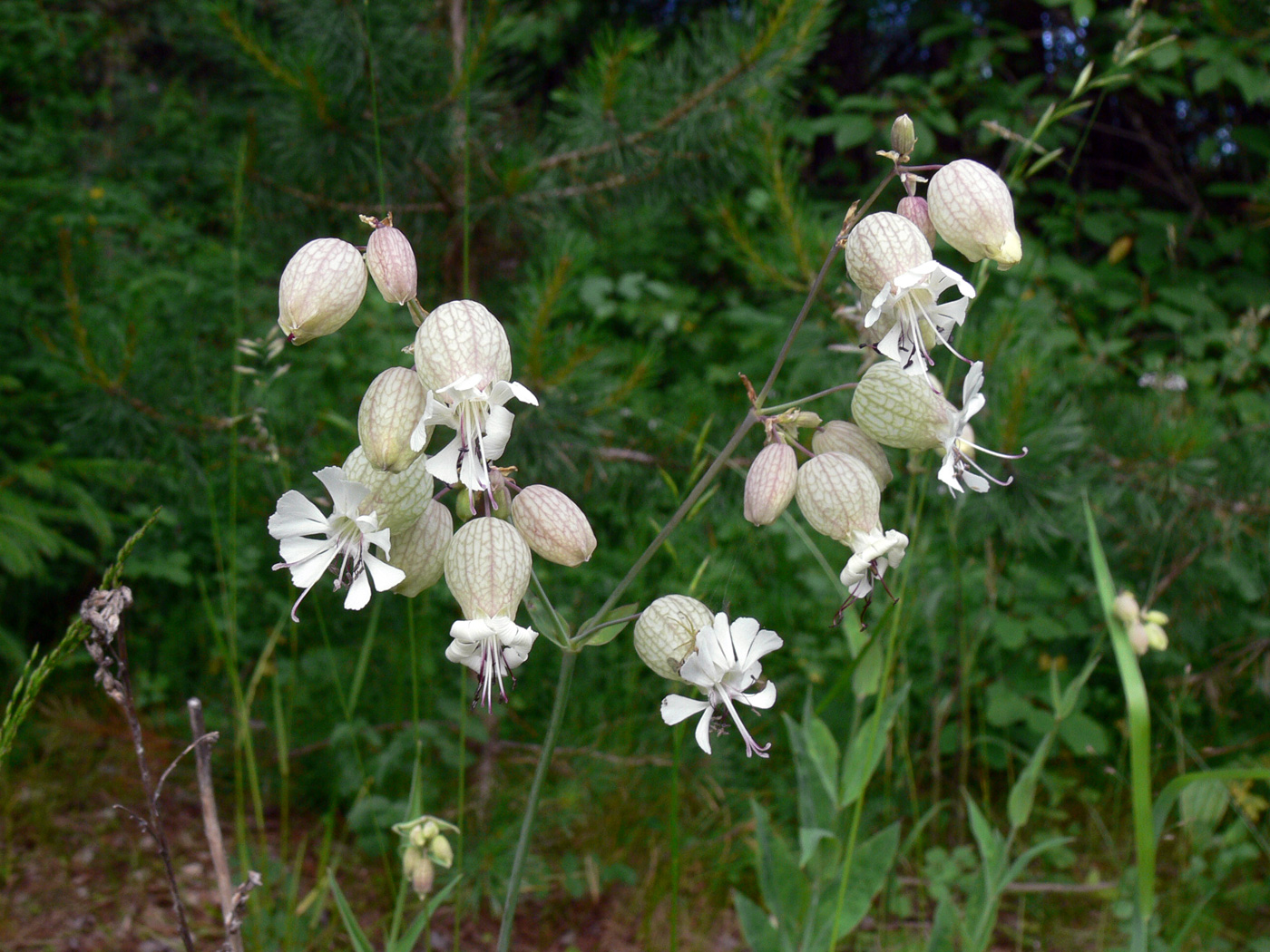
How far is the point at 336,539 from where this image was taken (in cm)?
80

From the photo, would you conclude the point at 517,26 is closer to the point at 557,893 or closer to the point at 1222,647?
the point at 557,893

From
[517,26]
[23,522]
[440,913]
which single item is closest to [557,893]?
[440,913]

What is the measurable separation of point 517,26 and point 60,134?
1.34 metres

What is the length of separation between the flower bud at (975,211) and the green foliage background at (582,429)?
2.01 feet

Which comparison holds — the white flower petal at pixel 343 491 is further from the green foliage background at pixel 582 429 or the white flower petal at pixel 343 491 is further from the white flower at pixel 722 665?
the green foliage background at pixel 582 429

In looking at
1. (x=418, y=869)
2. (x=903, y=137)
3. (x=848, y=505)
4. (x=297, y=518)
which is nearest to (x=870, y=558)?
(x=848, y=505)

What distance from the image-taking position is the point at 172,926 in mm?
1617

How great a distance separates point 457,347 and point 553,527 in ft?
0.56

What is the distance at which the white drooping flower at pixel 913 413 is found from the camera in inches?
31.8

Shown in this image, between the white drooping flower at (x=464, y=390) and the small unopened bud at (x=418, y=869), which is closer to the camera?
the white drooping flower at (x=464, y=390)

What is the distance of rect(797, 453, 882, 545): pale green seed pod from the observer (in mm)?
827

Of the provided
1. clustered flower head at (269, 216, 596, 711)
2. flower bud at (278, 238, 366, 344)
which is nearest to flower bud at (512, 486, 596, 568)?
clustered flower head at (269, 216, 596, 711)

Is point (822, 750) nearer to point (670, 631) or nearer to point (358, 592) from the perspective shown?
point (670, 631)

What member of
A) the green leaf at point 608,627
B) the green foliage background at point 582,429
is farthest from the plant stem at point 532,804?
the green foliage background at point 582,429
